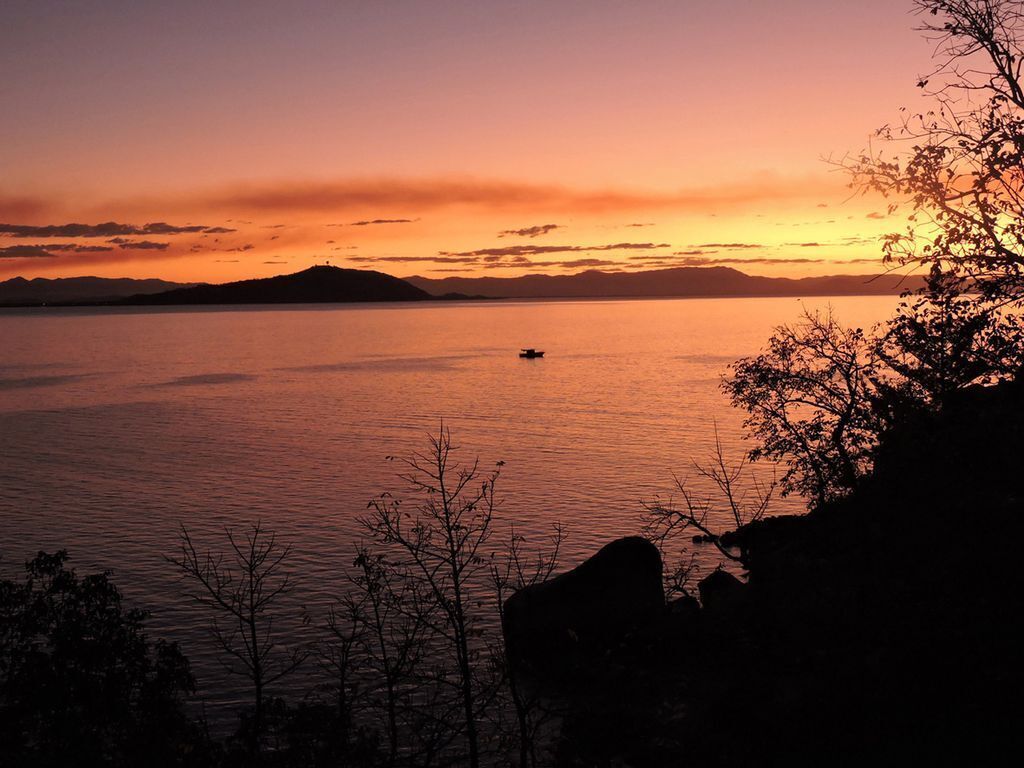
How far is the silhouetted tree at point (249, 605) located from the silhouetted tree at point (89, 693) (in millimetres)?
2583

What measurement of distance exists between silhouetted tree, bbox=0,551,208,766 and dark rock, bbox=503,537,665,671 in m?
13.6

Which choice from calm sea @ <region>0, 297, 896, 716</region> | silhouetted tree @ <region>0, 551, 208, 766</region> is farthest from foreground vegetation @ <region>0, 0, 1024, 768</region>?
calm sea @ <region>0, 297, 896, 716</region>

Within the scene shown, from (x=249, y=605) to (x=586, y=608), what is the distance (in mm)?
14581

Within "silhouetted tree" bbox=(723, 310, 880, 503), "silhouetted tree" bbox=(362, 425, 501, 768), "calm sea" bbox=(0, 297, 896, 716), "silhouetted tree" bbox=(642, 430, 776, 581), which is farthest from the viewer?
"calm sea" bbox=(0, 297, 896, 716)

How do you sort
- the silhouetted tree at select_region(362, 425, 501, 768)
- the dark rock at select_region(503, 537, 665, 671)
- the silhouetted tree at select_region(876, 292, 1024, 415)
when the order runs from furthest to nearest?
the dark rock at select_region(503, 537, 665, 671), the silhouetted tree at select_region(876, 292, 1024, 415), the silhouetted tree at select_region(362, 425, 501, 768)

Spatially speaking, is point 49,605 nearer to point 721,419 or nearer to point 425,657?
point 425,657

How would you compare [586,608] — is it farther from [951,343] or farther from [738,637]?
[951,343]

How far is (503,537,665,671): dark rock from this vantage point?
32.7 metres

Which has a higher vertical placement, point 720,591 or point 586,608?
point 720,591

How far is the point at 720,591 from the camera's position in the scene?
3516 cm

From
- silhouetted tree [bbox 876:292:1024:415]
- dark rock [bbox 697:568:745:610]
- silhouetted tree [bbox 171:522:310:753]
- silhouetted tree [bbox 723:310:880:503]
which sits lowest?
silhouetted tree [bbox 171:522:310:753]

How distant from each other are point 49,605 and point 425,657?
14.1m

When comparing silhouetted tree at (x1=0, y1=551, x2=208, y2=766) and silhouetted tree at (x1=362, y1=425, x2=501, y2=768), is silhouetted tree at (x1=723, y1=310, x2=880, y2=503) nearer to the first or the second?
silhouetted tree at (x1=362, y1=425, x2=501, y2=768)

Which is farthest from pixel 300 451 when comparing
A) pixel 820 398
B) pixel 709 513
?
pixel 820 398
